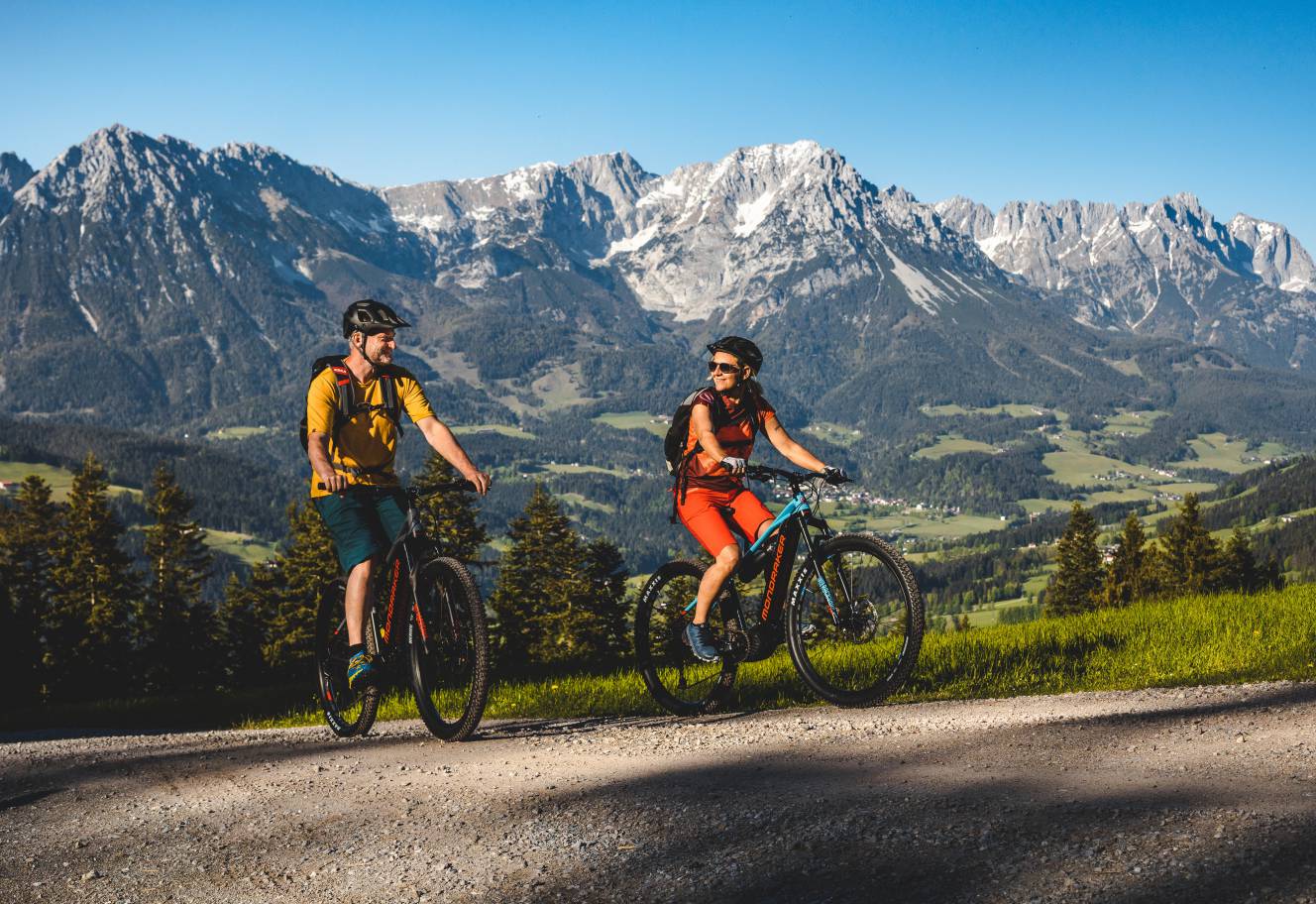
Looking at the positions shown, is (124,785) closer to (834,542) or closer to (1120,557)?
(834,542)

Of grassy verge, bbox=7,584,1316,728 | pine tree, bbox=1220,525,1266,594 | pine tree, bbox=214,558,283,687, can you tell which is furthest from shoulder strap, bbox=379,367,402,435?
pine tree, bbox=1220,525,1266,594

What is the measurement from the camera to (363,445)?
9.78 meters

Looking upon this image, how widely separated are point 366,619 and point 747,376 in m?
4.33

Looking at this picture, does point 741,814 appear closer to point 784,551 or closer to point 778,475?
point 784,551

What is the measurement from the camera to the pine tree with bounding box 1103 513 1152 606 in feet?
150

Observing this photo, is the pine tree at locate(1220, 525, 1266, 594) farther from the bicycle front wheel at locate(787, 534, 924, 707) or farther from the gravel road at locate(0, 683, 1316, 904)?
the gravel road at locate(0, 683, 1316, 904)

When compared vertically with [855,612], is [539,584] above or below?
below

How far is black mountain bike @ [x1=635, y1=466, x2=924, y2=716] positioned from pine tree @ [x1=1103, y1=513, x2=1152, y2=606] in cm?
3912

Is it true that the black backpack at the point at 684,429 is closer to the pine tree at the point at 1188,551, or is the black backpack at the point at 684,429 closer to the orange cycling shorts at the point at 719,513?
the orange cycling shorts at the point at 719,513

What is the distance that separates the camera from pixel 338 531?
385 inches

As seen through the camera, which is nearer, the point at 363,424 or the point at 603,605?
the point at 363,424

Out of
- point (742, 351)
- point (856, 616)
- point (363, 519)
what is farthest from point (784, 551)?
point (363, 519)

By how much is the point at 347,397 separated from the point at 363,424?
0.30m

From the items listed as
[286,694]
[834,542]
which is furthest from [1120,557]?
[834,542]
